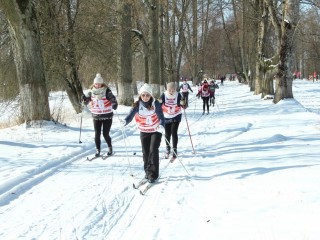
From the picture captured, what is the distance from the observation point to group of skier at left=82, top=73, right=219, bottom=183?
718 centimetres

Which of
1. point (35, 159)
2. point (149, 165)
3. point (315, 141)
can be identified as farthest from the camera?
point (315, 141)

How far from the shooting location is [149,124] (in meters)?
7.23

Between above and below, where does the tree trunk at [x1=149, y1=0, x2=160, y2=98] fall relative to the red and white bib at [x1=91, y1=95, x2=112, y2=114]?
above

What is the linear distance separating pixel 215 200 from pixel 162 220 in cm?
100

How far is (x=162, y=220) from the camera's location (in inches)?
207

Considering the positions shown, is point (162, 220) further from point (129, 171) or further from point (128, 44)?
point (128, 44)

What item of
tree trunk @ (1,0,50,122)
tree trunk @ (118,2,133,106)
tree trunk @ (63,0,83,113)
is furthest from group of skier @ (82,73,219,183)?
tree trunk @ (118,2,133,106)

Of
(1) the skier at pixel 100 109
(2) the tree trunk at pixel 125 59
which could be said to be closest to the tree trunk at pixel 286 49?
(2) the tree trunk at pixel 125 59

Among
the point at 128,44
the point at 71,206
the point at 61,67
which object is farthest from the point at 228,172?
the point at 128,44

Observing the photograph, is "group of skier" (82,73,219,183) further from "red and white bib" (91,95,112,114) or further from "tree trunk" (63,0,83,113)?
"tree trunk" (63,0,83,113)

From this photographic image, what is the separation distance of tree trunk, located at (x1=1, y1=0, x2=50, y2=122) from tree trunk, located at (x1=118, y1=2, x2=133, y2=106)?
27.4 ft

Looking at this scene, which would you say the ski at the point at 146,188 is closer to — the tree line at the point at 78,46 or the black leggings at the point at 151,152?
the black leggings at the point at 151,152

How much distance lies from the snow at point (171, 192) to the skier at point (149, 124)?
381 mm

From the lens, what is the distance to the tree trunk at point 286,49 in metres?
17.6
